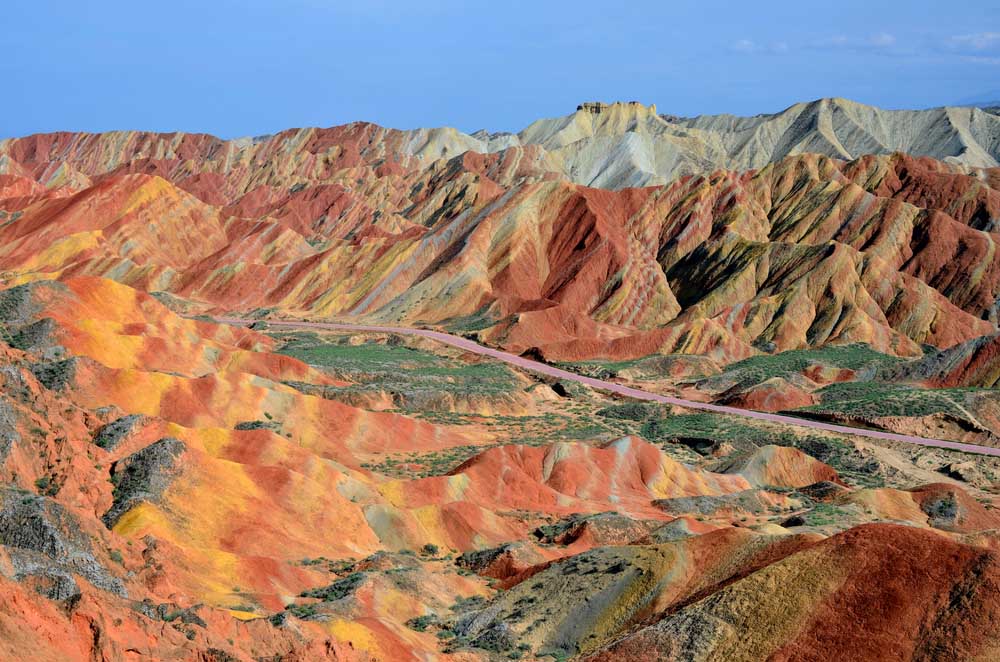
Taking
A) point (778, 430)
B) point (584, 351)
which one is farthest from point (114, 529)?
point (584, 351)

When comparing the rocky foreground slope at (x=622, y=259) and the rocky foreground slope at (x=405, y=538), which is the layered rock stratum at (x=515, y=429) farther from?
the rocky foreground slope at (x=622, y=259)

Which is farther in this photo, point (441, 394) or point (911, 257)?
point (911, 257)

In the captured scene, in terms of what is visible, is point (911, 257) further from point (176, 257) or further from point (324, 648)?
point (324, 648)

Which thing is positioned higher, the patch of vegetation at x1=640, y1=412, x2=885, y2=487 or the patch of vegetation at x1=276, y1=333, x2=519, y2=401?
the patch of vegetation at x1=276, y1=333, x2=519, y2=401

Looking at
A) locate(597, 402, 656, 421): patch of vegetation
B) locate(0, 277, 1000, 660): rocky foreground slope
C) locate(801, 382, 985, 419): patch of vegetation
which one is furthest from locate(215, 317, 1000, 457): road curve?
locate(0, 277, 1000, 660): rocky foreground slope

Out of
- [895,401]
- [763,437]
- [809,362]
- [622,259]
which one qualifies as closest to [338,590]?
[763,437]

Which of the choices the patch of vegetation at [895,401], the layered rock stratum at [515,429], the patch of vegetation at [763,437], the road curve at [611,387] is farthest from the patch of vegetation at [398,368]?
the patch of vegetation at [895,401]

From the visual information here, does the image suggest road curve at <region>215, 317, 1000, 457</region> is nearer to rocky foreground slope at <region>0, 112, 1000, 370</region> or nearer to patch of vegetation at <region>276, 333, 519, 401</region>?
patch of vegetation at <region>276, 333, 519, 401</region>

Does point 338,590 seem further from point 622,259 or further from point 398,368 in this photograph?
point 622,259
